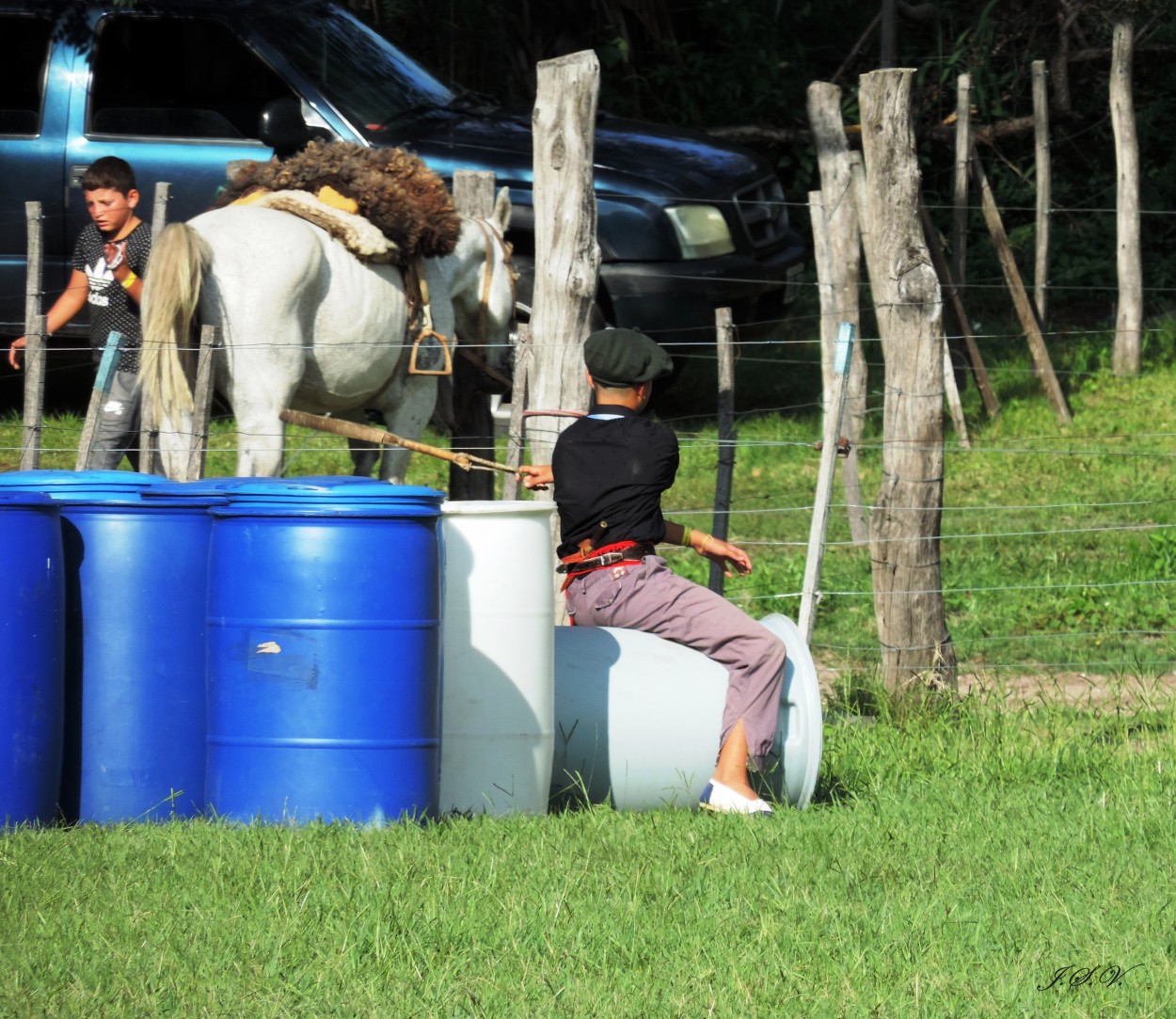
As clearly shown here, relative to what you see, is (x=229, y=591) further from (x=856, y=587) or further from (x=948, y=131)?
(x=948, y=131)

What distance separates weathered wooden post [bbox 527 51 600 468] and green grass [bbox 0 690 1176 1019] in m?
2.11

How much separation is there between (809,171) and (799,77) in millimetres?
1415

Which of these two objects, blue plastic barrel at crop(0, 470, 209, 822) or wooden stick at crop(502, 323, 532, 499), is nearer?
blue plastic barrel at crop(0, 470, 209, 822)

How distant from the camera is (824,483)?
22.2 ft

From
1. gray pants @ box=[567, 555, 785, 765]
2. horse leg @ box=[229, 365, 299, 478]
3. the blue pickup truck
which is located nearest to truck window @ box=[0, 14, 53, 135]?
A: the blue pickup truck

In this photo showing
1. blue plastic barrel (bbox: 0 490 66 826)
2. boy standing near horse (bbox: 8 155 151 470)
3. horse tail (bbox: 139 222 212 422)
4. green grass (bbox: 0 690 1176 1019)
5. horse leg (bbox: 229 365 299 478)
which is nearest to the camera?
green grass (bbox: 0 690 1176 1019)

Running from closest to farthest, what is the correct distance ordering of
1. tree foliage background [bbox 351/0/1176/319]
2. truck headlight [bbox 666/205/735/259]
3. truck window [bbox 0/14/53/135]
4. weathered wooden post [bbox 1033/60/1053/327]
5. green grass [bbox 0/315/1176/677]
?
green grass [bbox 0/315/1176/677] → truck window [bbox 0/14/53/135] → truck headlight [bbox 666/205/735/259] → weathered wooden post [bbox 1033/60/1053/327] → tree foliage background [bbox 351/0/1176/319]

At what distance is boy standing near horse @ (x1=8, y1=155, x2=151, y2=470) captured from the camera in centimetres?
742

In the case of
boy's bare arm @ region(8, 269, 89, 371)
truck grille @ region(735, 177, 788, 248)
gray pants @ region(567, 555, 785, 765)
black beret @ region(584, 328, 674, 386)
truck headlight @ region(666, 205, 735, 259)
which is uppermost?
truck grille @ region(735, 177, 788, 248)

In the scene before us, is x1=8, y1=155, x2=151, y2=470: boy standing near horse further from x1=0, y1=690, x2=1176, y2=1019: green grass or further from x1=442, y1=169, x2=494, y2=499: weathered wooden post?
x1=0, y1=690, x2=1176, y2=1019: green grass

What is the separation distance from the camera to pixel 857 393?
10484mm

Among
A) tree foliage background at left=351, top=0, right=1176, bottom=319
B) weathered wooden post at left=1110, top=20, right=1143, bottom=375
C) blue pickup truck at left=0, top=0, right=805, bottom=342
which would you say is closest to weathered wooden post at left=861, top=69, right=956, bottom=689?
blue pickup truck at left=0, top=0, right=805, bottom=342

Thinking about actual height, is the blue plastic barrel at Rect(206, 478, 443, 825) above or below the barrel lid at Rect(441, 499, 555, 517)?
below

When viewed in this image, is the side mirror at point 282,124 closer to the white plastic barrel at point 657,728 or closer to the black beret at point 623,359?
the black beret at point 623,359
